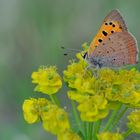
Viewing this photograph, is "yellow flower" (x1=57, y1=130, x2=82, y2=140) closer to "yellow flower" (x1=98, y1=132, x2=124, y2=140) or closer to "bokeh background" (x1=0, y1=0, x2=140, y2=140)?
"yellow flower" (x1=98, y1=132, x2=124, y2=140)

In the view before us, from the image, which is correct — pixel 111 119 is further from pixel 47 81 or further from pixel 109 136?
pixel 47 81

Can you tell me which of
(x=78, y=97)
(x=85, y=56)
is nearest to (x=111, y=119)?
(x=78, y=97)

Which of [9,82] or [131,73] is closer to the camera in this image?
[131,73]

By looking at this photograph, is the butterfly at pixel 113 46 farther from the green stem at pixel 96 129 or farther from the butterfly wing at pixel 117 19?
the green stem at pixel 96 129

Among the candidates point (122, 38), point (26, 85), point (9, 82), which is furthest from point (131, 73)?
point (9, 82)

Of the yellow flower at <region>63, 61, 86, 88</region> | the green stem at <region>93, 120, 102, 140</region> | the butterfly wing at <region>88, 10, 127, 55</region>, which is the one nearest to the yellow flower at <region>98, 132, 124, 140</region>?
the green stem at <region>93, 120, 102, 140</region>

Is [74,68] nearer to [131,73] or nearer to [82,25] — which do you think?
[131,73]
